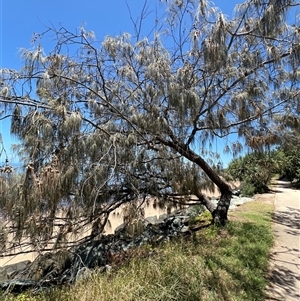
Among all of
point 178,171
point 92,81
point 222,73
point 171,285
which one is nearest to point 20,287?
point 171,285

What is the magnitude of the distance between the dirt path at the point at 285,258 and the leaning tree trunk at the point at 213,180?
1333 mm

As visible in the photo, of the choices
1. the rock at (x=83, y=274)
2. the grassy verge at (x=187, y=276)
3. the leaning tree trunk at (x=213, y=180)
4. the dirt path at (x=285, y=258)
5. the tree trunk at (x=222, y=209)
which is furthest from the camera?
the tree trunk at (x=222, y=209)

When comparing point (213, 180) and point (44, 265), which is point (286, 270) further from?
point (44, 265)

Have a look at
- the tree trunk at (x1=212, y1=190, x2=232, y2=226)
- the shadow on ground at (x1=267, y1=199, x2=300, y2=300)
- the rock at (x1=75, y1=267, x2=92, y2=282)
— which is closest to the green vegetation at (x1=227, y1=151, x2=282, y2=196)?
the tree trunk at (x1=212, y1=190, x2=232, y2=226)

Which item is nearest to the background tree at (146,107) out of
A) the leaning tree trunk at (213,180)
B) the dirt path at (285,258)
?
the leaning tree trunk at (213,180)

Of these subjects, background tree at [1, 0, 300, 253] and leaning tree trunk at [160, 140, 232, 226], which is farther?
leaning tree trunk at [160, 140, 232, 226]

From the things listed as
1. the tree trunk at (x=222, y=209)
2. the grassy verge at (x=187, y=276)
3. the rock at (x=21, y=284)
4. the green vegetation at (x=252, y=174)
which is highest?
the green vegetation at (x=252, y=174)

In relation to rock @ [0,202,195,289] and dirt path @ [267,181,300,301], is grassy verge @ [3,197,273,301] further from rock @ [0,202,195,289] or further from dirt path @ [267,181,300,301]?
rock @ [0,202,195,289]

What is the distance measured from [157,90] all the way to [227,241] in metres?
3.32

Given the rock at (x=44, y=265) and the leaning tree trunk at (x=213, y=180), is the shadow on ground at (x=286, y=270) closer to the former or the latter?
the leaning tree trunk at (x=213, y=180)

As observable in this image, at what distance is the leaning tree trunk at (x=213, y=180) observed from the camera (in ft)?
18.7

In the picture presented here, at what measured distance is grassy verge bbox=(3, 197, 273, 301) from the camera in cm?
377

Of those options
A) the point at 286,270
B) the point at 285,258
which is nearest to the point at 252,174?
the point at 285,258

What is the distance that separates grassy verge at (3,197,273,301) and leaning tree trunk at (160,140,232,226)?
43.5 inches
